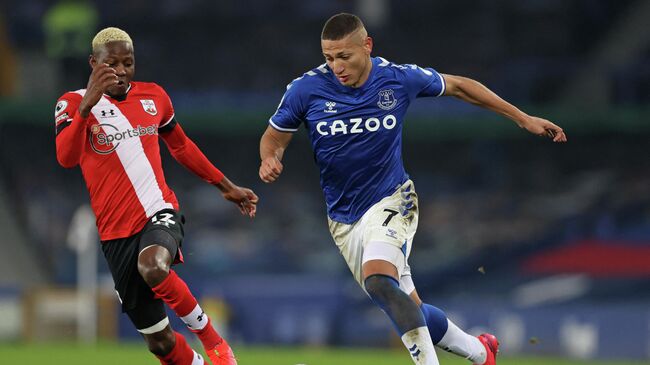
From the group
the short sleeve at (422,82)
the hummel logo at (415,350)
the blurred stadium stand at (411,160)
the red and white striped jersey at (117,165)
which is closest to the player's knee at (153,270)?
the red and white striped jersey at (117,165)

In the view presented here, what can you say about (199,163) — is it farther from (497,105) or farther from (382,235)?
(497,105)

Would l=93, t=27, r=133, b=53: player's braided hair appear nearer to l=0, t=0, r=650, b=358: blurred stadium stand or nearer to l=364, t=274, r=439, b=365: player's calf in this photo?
l=364, t=274, r=439, b=365: player's calf

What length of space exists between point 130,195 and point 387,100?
1763 mm

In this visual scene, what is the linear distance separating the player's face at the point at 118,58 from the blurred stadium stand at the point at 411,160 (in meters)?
12.9

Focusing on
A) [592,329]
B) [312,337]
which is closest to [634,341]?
[592,329]

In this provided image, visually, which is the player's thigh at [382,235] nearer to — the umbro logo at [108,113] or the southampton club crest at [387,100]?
the southampton club crest at [387,100]

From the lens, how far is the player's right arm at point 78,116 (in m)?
8.62

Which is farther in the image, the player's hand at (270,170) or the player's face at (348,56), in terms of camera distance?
the player's face at (348,56)

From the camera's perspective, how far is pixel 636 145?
25.4m

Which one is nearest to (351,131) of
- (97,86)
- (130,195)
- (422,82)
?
(422,82)

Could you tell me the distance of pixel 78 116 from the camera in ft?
28.6

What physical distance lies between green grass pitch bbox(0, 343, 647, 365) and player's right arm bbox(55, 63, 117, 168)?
5121 millimetres

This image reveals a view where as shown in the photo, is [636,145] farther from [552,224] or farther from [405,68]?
[405,68]

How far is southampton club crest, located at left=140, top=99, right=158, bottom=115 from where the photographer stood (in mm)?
9336
